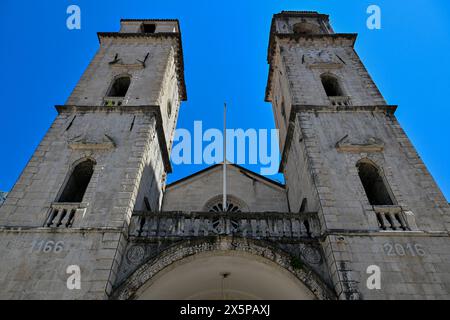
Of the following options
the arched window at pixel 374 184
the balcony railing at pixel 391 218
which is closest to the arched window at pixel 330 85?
the arched window at pixel 374 184

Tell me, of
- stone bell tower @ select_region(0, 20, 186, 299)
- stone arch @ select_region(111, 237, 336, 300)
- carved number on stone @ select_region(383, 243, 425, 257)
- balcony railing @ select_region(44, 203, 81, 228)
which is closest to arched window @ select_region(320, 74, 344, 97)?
stone bell tower @ select_region(0, 20, 186, 299)

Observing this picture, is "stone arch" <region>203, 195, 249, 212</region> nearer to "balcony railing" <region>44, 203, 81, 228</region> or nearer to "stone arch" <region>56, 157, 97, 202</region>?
"stone arch" <region>56, 157, 97, 202</region>

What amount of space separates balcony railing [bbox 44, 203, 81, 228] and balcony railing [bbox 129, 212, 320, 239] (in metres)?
1.87

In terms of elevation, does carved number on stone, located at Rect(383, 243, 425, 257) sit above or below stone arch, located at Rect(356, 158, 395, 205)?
below

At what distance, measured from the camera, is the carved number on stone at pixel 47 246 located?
866cm

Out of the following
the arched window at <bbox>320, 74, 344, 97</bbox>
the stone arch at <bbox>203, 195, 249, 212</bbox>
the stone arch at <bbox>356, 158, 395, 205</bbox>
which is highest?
the arched window at <bbox>320, 74, 344, 97</bbox>

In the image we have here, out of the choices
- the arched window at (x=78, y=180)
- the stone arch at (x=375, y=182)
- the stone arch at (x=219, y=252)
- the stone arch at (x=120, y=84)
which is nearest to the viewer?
the stone arch at (x=219, y=252)

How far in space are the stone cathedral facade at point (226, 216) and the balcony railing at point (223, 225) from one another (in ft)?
0.13

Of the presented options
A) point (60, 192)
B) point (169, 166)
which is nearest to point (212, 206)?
point (169, 166)

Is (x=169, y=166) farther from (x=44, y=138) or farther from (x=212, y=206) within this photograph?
(x=44, y=138)

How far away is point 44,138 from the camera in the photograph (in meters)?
11.9

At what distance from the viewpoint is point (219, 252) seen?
9.20 metres

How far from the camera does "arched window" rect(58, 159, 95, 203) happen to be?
11.0 metres

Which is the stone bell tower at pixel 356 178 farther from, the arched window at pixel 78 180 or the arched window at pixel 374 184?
the arched window at pixel 78 180
